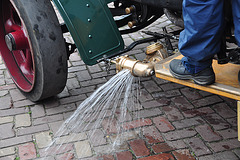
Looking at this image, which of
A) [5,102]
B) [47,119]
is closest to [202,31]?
[47,119]

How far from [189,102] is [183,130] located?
484mm

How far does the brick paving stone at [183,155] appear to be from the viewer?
8.08 ft

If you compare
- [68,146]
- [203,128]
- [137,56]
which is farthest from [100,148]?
[137,56]

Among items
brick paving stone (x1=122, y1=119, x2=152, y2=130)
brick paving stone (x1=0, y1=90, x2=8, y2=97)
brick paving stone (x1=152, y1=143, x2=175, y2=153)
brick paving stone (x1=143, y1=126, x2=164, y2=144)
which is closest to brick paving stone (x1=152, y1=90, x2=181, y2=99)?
brick paving stone (x1=122, y1=119, x2=152, y2=130)

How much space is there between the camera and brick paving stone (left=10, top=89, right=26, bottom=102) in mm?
3335

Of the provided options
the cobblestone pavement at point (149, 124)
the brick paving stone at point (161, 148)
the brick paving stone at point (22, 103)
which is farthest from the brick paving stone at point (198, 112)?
the brick paving stone at point (22, 103)

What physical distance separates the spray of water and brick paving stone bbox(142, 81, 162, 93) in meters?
0.10

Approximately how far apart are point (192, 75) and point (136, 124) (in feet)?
2.78

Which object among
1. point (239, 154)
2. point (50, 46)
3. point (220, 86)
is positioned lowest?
point (239, 154)

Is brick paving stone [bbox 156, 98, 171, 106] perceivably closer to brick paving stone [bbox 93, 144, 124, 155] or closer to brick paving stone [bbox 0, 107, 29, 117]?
brick paving stone [bbox 93, 144, 124, 155]

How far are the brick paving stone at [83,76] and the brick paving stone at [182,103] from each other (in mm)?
1047

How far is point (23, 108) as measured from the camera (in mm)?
3166

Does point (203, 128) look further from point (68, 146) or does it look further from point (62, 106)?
point (62, 106)

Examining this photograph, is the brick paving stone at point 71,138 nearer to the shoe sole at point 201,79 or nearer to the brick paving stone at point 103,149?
the brick paving stone at point 103,149
